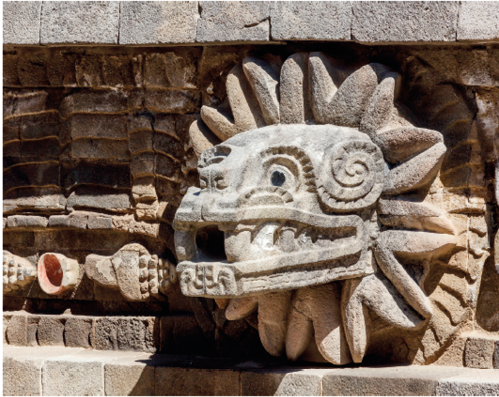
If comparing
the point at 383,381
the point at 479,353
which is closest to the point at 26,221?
the point at 383,381

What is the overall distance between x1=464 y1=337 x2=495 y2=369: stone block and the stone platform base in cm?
4

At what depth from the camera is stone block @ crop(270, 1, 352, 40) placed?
13.5 feet

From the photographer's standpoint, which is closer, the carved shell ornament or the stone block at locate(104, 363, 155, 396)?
the carved shell ornament

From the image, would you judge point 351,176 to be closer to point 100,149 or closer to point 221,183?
point 221,183

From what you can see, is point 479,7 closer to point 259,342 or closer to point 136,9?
point 136,9

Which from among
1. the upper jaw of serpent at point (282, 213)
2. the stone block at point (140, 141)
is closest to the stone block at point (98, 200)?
the stone block at point (140, 141)

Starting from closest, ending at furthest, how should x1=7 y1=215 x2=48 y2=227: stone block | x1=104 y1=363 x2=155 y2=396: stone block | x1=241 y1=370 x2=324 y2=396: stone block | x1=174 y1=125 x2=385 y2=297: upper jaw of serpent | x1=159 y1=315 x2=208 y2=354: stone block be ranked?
x1=174 y1=125 x2=385 y2=297: upper jaw of serpent < x1=241 y1=370 x2=324 y2=396: stone block < x1=104 y1=363 x2=155 y2=396: stone block < x1=159 y1=315 x2=208 y2=354: stone block < x1=7 y1=215 x2=48 y2=227: stone block

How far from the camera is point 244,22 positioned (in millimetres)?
4312

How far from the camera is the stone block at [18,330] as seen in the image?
530cm

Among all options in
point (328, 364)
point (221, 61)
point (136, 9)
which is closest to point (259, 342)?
point (328, 364)

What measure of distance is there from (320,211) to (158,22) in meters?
1.34

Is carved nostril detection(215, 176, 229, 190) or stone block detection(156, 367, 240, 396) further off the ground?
carved nostril detection(215, 176, 229, 190)

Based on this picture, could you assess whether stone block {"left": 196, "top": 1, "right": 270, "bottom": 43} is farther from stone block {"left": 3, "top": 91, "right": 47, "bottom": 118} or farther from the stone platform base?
the stone platform base

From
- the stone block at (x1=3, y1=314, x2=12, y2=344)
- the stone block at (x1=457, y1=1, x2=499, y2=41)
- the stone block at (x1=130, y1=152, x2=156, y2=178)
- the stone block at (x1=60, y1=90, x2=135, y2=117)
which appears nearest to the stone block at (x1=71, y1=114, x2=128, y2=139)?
the stone block at (x1=60, y1=90, x2=135, y2=117)
